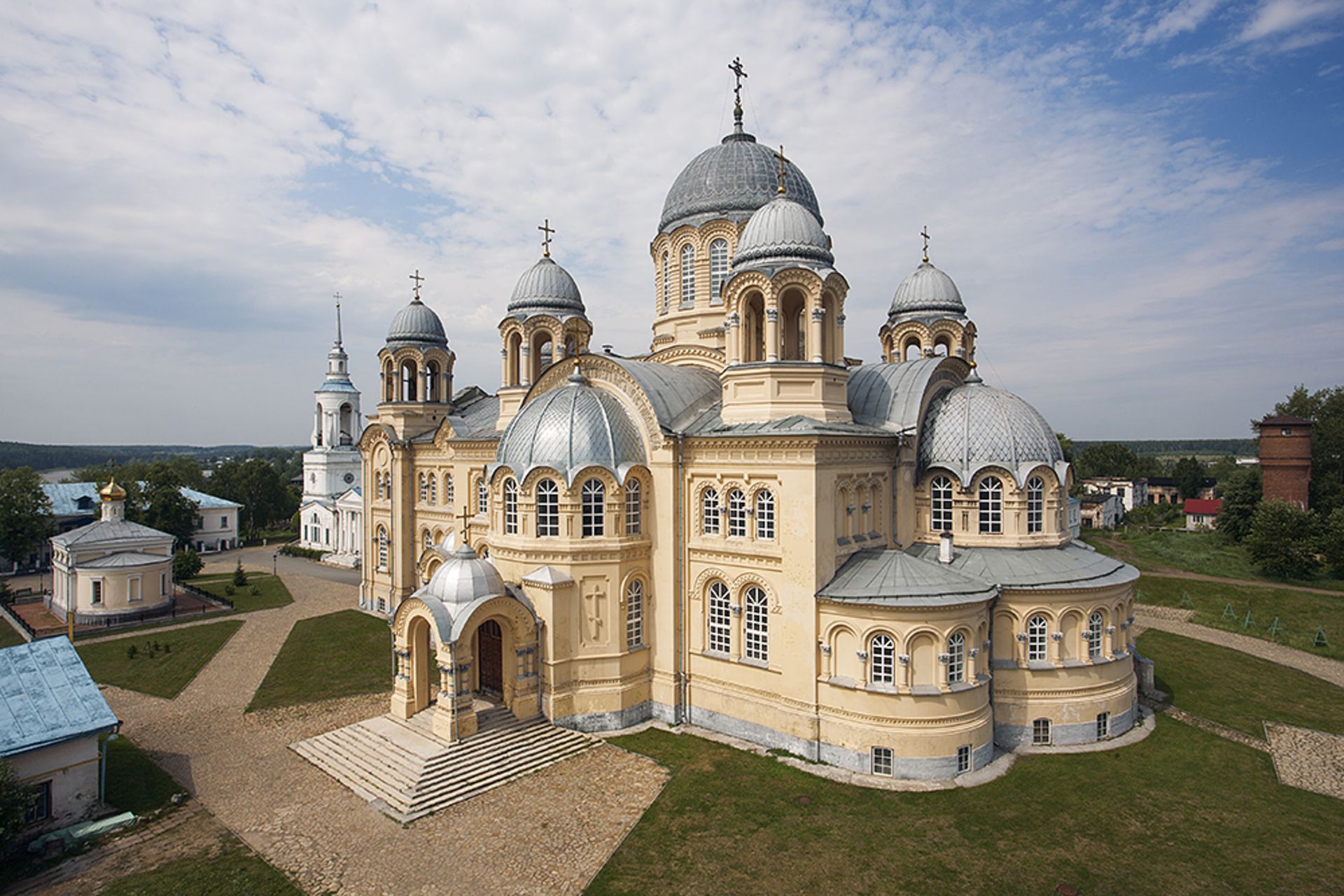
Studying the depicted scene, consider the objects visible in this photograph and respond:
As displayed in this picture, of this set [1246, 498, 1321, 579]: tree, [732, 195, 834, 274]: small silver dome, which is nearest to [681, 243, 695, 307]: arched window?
[732, 195, 834, 274]: small silver dome

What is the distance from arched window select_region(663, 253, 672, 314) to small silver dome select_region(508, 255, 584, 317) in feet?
13.1

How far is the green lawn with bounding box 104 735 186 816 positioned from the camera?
53.6ft

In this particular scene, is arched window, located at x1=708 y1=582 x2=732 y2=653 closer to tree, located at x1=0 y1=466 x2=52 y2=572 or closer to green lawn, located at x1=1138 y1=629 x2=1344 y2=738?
green lawn, located at x1=1138 y1=629 x2=1344 y2=738

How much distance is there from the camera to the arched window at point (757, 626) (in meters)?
19.6

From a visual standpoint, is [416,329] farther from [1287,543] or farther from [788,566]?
[1287,543]

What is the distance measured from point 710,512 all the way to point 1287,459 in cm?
5147

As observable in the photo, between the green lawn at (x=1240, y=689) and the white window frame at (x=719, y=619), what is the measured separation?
45.6 feet

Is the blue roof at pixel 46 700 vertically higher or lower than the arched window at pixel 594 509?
lower

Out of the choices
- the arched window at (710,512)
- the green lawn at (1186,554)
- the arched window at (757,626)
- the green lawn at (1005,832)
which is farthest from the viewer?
the green lawn at (1186,554)

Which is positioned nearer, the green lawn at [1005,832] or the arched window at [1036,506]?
the green lawn at [1005,832]

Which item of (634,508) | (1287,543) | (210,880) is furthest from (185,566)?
(1287,543)

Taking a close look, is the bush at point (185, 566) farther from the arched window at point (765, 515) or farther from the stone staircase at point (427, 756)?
the arched window at point (765, 515)

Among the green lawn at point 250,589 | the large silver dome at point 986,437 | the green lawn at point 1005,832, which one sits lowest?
the green lawn at point 1005,832

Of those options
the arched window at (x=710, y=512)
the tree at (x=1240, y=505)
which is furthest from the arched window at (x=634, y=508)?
the tree at (x=1240, y=505)
